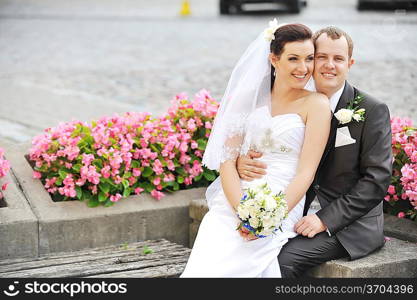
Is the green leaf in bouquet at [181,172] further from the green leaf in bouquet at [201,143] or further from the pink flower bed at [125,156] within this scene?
the green leaf in bouquet at [201,143]

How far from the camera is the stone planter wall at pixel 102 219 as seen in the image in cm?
472

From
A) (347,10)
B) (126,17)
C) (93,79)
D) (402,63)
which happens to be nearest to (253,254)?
(93,79)

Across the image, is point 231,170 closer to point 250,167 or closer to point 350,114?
point 250,167

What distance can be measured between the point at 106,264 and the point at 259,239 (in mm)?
927

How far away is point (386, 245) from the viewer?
4.26 m

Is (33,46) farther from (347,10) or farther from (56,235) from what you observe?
(347,10)

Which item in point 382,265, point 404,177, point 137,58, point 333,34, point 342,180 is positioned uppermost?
point 333,34

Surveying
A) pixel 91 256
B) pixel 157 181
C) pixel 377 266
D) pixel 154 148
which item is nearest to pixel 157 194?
pixel 157 181

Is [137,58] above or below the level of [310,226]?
below

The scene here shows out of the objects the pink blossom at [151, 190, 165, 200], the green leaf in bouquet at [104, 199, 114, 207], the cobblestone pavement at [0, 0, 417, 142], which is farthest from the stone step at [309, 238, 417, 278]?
the cobblestone pavement at [0, 0, 417, 142]

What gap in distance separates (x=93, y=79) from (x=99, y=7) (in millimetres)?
14707

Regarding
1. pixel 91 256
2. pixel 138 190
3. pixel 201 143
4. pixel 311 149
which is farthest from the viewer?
pixel 201 143

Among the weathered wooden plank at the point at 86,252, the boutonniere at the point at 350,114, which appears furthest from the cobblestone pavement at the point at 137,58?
the boutonniere at the point at 350,114

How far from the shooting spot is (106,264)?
14.0ft
